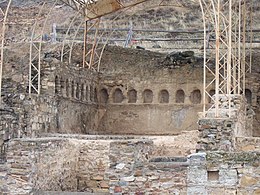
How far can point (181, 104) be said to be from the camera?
1012 inches

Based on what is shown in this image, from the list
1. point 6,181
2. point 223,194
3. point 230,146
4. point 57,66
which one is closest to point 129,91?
point 57,66

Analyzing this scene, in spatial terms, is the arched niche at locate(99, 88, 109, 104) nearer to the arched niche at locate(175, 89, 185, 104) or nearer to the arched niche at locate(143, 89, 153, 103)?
the arched niche at locate(143, 89, 153, 103)

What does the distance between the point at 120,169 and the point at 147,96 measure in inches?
628

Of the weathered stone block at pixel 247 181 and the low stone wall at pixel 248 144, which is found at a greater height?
the low stone wall at pixel 248 144

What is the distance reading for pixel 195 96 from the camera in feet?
85.1

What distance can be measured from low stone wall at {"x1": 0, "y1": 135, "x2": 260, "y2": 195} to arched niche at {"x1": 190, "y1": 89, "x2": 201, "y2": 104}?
31.2ft

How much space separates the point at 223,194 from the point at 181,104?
16202 millimetres

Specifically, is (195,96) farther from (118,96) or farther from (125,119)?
(118,96)

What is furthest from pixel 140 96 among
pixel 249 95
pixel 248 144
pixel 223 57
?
pixel 248 144

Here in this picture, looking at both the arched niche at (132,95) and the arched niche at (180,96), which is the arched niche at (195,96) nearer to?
the arched niche at (180,96)

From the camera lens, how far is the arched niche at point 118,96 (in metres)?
26.4

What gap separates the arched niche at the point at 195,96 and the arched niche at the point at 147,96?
1.85 m

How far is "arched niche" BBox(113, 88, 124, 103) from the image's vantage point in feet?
86.5

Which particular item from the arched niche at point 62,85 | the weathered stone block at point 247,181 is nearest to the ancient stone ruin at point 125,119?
the weathered stone block at point 247,181
